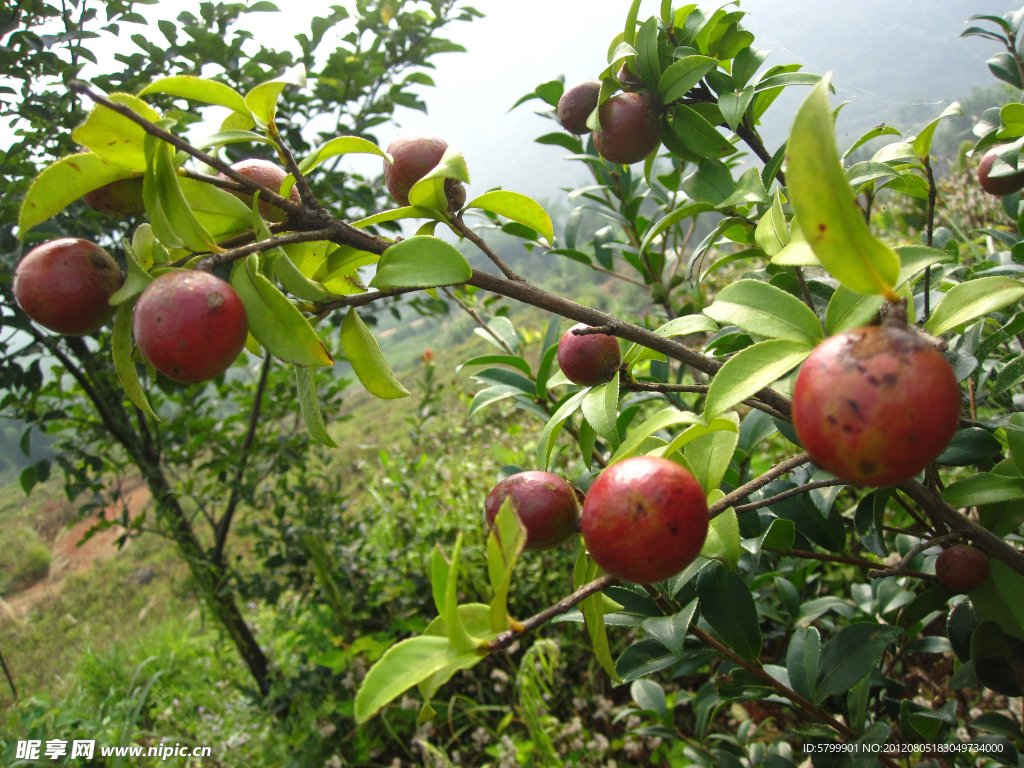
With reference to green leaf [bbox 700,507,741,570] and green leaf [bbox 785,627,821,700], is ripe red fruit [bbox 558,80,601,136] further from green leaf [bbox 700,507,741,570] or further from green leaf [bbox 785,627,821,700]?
green leaf [bbox 785,627,821,700]

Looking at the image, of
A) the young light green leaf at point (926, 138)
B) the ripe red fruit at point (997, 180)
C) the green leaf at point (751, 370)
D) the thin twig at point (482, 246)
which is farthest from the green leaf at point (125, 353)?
the ripe red fruit at point (997, 180)

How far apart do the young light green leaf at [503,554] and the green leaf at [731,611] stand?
37 centimetres

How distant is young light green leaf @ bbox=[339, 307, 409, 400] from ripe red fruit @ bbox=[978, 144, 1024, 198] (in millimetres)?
824

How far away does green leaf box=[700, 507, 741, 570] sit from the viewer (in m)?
0.46

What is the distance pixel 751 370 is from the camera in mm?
361

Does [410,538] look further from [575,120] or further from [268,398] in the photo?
[575,120]

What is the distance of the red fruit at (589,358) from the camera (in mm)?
573

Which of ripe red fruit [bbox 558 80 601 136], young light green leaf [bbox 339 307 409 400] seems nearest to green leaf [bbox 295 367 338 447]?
young light green leaf [bbox 339 307 409 400]

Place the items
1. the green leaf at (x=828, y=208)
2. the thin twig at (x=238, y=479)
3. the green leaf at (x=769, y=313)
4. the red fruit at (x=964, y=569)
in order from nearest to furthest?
1. the green leaf at (x=828, y=208)
2. the green leaf at (x=769, y=313)
3. the red fruit at (x=964, y=569)
4. the thin twig at (x=238, y=479)

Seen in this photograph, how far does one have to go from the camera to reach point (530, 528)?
0.47 meters

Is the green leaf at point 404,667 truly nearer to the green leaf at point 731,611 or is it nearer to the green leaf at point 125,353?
the green leaf at point 125,353

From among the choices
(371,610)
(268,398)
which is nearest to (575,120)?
(268,398)

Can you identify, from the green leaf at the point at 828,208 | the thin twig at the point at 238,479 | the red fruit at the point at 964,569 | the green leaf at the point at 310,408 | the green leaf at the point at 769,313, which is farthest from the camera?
the thin twig at the point at 238,479

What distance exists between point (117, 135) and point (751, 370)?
479 mm
